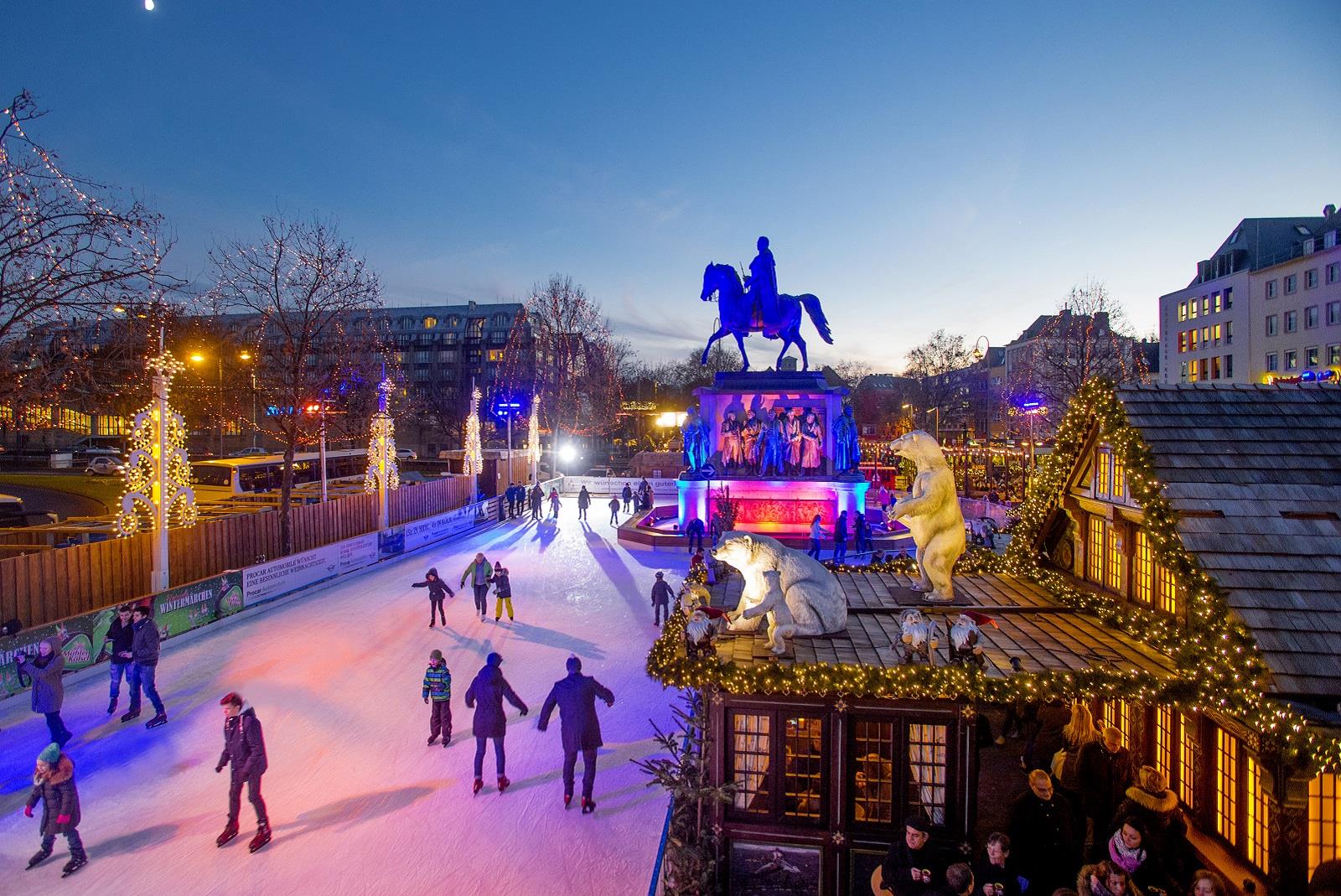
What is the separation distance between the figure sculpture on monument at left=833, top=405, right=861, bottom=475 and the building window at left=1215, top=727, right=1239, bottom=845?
57.4 ft

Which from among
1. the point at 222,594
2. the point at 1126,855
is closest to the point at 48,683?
the point at 222,594

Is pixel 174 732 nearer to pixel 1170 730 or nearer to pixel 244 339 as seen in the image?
pixel 1170 730

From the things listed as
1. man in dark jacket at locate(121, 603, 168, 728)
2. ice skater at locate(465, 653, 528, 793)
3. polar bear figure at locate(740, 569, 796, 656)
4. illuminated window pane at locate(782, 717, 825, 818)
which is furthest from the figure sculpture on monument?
man in dark jacket at locate(121, 603, 168, 728)

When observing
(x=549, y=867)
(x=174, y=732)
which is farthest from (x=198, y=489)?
(x=549, y=867)

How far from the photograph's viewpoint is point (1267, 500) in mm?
5645

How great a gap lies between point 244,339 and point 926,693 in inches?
1350

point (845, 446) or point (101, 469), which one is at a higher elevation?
point (845, 446)

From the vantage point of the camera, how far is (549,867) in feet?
20.7

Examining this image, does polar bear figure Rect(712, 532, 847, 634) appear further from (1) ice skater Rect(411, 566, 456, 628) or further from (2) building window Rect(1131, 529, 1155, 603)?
(1) ice skater Rect(411, 566, 456, 628)

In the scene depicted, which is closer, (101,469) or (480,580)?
(480,580)

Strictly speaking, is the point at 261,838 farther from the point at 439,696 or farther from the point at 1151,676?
the point at 1151,676

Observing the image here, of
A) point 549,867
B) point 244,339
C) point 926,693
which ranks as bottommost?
point 549,867

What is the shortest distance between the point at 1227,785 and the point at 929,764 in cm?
261

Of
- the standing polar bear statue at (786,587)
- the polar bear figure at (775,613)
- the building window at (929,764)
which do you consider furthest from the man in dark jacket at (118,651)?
the building window at (929,764)
